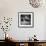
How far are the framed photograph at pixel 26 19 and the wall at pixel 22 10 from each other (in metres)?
0.11

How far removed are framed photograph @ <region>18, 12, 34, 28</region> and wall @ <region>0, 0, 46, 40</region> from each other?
0.11 meters

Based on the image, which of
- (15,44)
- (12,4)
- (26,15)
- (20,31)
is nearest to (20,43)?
(15,44)

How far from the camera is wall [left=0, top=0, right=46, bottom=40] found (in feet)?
15.5

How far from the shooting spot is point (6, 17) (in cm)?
473

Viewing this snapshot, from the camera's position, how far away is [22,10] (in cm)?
475

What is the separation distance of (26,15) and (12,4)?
0.65 meters

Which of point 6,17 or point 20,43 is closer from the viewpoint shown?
point 20,43

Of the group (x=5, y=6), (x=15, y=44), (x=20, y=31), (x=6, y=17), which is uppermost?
(x=5, y=6)

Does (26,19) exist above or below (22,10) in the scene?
below

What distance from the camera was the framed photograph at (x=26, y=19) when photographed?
4.75m

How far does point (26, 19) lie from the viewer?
4773mm

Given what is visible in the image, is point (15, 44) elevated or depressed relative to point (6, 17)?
depressed

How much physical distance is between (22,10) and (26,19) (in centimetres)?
36

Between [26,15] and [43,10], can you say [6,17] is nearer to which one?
[26,15]
